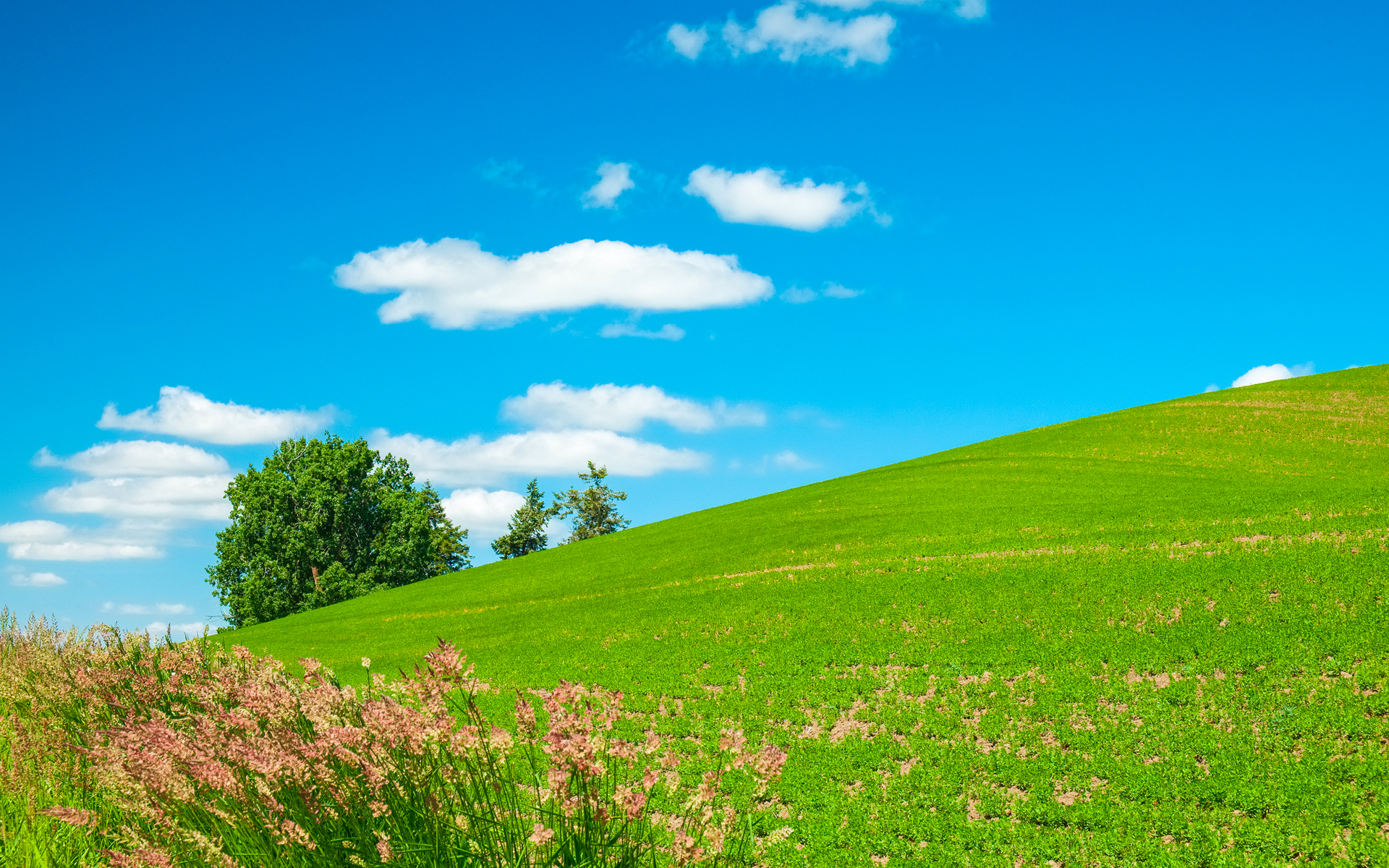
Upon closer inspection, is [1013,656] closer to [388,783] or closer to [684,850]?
[684,850]

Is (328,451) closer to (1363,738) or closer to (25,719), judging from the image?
(25,719)

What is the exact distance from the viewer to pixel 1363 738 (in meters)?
11.6

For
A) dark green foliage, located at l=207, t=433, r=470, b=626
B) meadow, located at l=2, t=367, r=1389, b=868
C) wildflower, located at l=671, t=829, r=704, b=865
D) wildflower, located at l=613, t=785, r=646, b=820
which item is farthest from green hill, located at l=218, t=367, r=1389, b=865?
dark green foliage, located at l=207, t=433, r=470, b=626

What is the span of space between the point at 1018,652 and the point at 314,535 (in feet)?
168

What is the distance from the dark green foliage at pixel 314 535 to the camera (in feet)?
180

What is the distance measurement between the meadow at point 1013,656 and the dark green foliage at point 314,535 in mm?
17405

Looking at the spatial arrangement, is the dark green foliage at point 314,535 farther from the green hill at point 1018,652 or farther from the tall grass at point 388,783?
the tall grass at point 388,783

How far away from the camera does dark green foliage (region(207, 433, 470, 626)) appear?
54781 mm

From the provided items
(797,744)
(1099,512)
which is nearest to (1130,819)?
(797,744)

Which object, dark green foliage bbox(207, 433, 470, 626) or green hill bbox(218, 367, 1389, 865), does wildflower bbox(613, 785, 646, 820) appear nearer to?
green hill bbox(218, 367, 1389, 865)

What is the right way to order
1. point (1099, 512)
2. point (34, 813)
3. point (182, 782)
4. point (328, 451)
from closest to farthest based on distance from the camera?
point (182, 782) → point (34, 813) → point (1099, 512) → point (328, 451)

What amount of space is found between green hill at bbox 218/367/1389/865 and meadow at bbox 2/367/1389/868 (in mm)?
63

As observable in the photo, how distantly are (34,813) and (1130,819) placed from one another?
1296cm

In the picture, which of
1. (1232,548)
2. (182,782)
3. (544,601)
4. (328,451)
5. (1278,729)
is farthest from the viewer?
(328,451)
